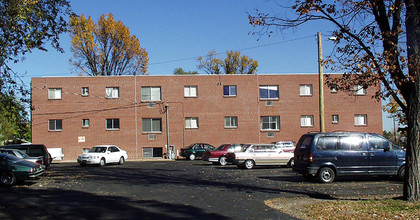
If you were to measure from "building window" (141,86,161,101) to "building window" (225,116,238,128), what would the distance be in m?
7.21

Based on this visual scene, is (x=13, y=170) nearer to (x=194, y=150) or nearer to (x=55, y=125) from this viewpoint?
(x=194, y=150)

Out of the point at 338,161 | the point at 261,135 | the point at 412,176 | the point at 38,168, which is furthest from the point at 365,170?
the point at 261,135

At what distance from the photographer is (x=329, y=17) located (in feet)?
36.8

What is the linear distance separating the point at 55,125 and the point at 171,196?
105 ft

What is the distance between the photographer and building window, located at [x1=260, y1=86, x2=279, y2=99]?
4184 cm

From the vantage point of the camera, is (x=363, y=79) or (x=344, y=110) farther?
(x=344, y=110)

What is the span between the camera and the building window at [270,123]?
4181 cm

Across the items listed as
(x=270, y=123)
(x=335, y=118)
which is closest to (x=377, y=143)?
(x=270, y=123)

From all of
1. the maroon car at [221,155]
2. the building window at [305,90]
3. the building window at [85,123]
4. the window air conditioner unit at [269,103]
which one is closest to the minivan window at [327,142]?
the maroon car at [221,155]

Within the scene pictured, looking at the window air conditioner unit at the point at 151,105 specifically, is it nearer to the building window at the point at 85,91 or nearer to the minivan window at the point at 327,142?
the building window at the point at 85,91

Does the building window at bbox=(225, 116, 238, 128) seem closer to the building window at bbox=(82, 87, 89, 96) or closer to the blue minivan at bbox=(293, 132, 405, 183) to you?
the building window at bbox=(82, 87, 89, 96)

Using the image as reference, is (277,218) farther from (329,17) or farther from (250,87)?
(250,87)

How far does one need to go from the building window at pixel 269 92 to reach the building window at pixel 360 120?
8456mm

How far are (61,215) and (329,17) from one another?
8.53 metres
